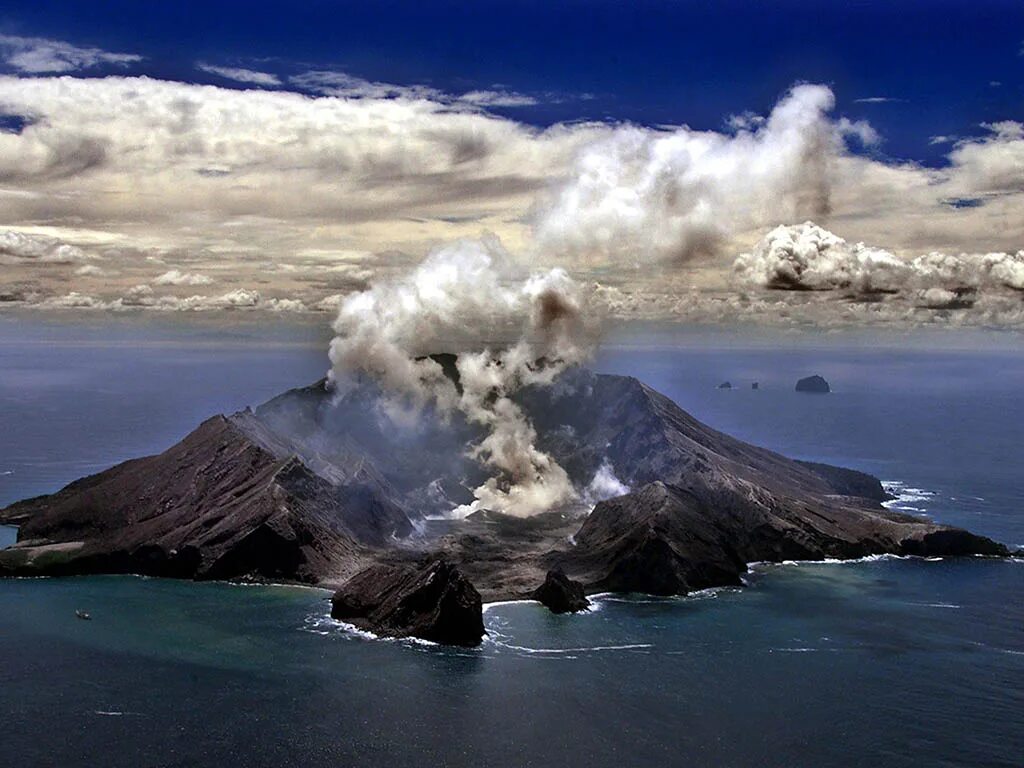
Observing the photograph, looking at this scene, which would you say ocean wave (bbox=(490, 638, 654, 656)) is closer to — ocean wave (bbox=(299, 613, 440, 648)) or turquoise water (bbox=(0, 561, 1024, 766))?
turquoise water (bbox=(0, 561, 1024, 766))

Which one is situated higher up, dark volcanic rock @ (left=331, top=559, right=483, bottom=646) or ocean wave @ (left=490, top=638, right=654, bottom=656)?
dark volcanic rock @ (left=331, top=559, right=483, bottom=646)

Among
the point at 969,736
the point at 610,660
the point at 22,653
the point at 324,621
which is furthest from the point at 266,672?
the point at 969,736

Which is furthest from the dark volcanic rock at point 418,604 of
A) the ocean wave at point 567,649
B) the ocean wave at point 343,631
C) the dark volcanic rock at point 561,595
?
the dark volcanic rock at point 561,595

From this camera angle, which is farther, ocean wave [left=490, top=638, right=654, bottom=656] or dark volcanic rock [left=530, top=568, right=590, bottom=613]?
dark volcanic rock [left=530, top=568, right=590, bottom=613]

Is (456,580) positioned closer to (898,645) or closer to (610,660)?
(610,660)

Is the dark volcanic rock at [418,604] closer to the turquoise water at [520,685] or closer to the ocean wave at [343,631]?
the ocean wave at [343,631]

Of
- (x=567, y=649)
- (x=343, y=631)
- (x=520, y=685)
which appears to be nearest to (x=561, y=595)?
(x=567, y=649)

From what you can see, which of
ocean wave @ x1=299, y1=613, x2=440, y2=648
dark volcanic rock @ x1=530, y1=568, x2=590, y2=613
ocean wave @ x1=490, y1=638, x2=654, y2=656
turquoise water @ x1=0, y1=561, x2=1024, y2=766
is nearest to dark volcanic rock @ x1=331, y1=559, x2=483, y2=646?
ocean wave @ x1=299, y1=613, x2=440, y2=648
